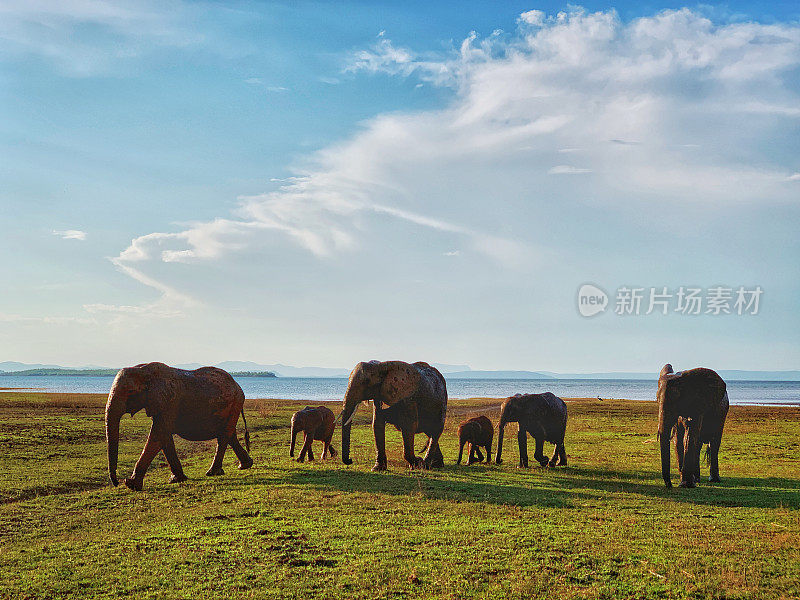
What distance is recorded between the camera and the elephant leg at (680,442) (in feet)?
54.5

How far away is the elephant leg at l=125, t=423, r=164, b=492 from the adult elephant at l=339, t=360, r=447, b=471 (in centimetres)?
522

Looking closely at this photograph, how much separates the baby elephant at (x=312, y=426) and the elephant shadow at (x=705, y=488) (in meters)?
8.31

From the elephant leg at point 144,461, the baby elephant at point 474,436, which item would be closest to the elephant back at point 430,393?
the baby elephant at point 474,436

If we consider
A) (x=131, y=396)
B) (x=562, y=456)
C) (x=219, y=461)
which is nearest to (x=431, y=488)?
(x=219, y=461)

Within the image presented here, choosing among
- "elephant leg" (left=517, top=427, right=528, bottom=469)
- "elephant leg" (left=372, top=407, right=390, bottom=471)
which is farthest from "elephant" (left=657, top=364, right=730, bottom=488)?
"elephant leg" (left=372, top=407, right=390, bottom=471)

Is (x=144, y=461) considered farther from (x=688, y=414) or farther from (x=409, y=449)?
(x=688, y=414)

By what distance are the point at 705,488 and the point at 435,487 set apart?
7.35 m

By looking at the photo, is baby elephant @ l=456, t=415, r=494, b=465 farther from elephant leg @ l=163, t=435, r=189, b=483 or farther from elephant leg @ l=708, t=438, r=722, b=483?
elephant leg @ l=163, t=435, r=189, b=483

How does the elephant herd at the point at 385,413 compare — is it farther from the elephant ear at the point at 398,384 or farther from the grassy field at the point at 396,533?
the grassy field at the point at 396,533

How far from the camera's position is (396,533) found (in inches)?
425

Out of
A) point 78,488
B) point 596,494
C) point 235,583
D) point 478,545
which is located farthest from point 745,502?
point 78,488

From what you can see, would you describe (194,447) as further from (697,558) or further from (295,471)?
(697,558)

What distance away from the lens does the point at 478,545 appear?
1011cm

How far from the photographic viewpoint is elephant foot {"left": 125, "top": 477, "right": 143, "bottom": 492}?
600 inches
